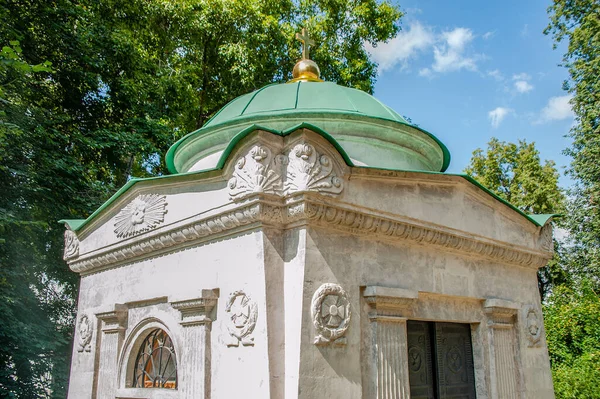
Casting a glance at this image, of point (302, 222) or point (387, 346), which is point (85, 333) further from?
point (387, 346)

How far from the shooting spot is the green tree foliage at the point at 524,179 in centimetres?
2468

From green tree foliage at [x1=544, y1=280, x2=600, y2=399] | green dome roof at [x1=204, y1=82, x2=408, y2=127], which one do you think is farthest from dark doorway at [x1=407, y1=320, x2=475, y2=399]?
green tree foliage at [x1=544, y1=280, x2=600, y2=399]

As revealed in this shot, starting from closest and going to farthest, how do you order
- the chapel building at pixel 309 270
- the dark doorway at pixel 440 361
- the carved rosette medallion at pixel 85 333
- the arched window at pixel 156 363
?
1. the chapel building at pixel 309 270
2. the dark doorway at pixel 440 361
3. the arched window at pixel 156 363
4. the carved rosette medallion at pixel 85 333

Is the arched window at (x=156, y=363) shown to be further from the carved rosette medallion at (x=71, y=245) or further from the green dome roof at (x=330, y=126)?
the green dome roof at (x=330, y=126)

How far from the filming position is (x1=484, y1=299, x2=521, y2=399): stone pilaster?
579 centimetres

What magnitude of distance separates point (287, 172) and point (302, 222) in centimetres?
47

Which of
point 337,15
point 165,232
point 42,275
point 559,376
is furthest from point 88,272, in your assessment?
point 337,15

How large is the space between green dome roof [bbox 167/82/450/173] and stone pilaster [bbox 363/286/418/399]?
1.80 metres

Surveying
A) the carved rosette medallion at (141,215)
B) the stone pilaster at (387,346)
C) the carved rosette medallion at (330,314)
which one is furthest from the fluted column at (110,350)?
the stone pilaster at (387,346)

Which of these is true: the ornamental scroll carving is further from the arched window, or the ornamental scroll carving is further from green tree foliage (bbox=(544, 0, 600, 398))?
green tree foliage (bbox=(544, 0, 600, 398))

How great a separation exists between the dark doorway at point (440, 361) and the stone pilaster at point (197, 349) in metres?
2.04

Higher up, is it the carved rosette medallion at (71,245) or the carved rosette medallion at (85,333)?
the carved rosette medallion at (71,245)

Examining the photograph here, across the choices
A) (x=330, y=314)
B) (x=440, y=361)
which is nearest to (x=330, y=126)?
(x=330, y=314)

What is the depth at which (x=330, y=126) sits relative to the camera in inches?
241
